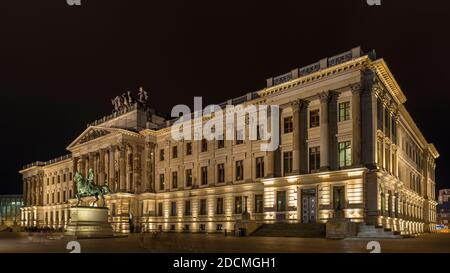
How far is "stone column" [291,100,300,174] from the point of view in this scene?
4688 cm

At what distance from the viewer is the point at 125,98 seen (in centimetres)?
7562

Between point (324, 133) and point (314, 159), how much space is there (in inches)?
122

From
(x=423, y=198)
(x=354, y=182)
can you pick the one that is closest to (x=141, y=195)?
(x=354, y=182)

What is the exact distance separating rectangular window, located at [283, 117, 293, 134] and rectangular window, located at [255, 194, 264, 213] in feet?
26.8

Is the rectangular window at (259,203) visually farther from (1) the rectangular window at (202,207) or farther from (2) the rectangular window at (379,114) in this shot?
(2) the rectangular window at (379,114)

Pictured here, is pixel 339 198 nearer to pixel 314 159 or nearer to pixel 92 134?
pixel 314 159

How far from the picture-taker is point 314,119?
47.1 metres

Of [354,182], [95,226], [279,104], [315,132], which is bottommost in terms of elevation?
[95,226]

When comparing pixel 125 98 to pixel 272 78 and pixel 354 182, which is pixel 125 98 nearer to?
pixel 272 78

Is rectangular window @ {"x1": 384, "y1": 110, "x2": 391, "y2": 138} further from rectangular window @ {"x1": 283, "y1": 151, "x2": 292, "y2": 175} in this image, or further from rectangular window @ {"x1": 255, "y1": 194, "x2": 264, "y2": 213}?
rectangular window @ {"x1": 255, "y1": 194, "x2": 264, "y2": 213}

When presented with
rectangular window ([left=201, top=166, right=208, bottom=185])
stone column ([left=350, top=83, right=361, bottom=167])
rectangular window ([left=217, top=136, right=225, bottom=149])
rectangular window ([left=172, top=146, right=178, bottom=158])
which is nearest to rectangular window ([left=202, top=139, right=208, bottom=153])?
rectangular window ([left=201, top=166, right=208, bottom=185])

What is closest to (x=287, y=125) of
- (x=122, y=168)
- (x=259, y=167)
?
(x=259, y=167)

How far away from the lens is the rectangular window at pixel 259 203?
52625 mm

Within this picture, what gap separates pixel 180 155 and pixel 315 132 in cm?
2381
